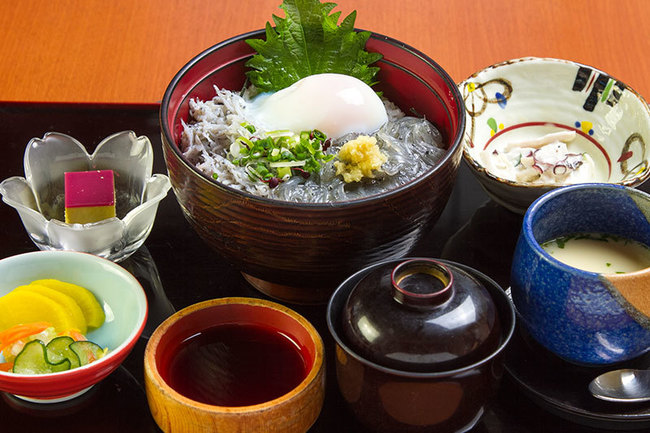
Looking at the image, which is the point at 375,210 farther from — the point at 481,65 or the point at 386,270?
the point at 481,65

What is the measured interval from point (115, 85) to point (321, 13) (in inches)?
46.4

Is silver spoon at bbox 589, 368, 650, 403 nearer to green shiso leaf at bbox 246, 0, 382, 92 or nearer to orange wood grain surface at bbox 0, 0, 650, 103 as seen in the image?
green shiso leaf at bbox 246, 0, 382, 92

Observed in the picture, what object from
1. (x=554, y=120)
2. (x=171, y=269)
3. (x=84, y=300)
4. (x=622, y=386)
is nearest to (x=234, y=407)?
(x=84, y=300)

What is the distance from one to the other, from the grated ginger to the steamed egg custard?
0.75 feet

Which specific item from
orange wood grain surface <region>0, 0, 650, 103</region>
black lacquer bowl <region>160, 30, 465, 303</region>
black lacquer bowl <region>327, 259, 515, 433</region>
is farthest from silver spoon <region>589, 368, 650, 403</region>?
orange wood grain surface <region>0, 0, 650, 103</region>

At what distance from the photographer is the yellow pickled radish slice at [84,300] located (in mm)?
1506

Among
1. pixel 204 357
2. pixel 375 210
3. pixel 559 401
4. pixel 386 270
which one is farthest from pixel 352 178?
pixel 559 401

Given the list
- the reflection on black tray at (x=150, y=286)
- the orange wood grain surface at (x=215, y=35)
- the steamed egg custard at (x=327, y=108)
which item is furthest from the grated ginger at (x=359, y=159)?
the orange wood grain surface at (x=215, y=35)

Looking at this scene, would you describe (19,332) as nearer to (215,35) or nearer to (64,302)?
(64,302)

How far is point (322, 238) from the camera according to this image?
1398mm

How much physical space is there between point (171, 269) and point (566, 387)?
0.86 meters

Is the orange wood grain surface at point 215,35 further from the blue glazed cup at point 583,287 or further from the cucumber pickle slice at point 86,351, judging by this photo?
the cucumber pickle slice at point 86,351

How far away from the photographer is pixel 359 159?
152 cm

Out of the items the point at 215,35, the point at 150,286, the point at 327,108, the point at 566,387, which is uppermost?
the point at 327,108
